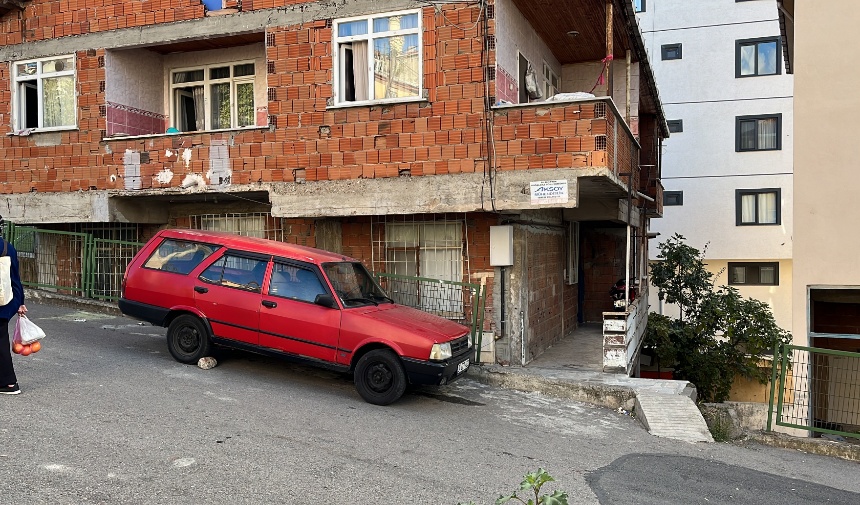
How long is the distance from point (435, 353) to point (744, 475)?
3340 mm

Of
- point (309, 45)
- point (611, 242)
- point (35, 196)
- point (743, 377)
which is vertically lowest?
point (743, 377)

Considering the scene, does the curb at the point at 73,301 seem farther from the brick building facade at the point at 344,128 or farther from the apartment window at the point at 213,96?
the apartment window at the point at 213,96

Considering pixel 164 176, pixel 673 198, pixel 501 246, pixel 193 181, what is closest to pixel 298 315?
pixel 501 246

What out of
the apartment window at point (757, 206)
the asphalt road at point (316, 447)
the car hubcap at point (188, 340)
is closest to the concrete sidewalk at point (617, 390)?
the asphalt road at point (316, 447)

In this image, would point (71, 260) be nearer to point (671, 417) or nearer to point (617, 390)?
point (617, 390)

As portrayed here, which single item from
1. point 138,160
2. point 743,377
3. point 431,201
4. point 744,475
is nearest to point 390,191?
point 431,201

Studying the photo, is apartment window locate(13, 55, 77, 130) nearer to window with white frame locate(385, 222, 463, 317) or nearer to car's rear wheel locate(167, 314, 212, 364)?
car's rear wheel locate(167, 314, 212, 364)

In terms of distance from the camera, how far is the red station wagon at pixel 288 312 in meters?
7.72

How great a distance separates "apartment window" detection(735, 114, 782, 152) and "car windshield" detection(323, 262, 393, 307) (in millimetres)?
19694

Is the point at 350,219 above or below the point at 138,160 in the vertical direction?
below

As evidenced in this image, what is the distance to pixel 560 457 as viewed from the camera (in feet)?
21.3

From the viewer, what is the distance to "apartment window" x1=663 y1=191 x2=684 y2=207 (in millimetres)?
24922

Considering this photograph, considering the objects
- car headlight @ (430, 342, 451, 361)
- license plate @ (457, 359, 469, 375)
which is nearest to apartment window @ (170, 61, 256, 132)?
license plate @ (457, 359, 469, 375)

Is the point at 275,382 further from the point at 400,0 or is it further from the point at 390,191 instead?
the point at 400,0
